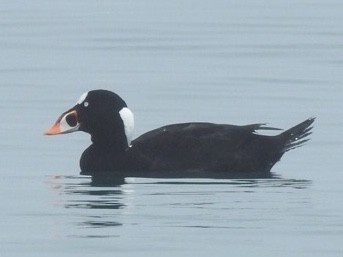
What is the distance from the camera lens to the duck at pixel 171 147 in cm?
1545

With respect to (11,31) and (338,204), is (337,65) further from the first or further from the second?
(338,204)

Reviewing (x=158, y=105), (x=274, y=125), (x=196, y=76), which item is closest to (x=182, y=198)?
(x=274, y=125)

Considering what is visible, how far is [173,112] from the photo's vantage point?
1861cm

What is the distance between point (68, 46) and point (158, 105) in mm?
6850

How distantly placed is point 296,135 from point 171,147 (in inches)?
44.3

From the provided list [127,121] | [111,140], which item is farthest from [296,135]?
[111,140]

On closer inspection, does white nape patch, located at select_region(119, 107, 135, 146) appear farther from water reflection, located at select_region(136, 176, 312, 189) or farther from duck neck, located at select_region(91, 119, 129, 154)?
water reflection, located at select_region(136, 176, 312, 189)

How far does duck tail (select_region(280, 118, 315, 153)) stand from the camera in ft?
51.8

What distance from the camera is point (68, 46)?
25.8 metres

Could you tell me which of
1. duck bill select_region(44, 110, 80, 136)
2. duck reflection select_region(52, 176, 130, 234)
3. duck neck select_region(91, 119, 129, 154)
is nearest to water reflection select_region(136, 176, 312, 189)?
duck reflection select_region(52, 176, 130, 234)

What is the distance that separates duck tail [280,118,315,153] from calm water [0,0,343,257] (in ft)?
0.56

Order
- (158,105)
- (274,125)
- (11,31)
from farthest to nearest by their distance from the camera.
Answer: (11,31) < (158,105) < (274,125)

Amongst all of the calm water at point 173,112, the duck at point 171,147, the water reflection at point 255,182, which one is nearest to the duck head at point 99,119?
the duck at point 171,147

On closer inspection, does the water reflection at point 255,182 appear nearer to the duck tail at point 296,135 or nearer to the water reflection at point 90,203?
the water reflection at point 90,203
